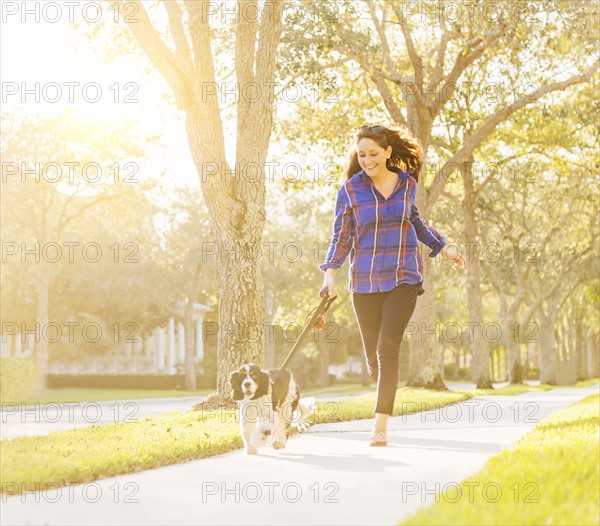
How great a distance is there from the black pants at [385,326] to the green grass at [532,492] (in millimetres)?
981

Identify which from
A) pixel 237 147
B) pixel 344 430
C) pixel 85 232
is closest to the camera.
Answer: pixel 344 430

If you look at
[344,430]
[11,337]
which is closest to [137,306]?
[11,337]

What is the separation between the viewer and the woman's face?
23.1 ft

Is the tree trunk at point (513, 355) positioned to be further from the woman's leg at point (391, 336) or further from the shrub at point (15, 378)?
the woman's leg at point (391, 336)

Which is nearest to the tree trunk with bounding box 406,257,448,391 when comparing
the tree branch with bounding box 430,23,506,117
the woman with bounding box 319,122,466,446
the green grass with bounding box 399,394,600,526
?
the tree branch with bounding box 430,23,506,117

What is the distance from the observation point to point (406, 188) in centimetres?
707

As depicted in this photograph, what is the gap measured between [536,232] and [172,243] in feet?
58.9

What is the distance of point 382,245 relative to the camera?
22.9ft

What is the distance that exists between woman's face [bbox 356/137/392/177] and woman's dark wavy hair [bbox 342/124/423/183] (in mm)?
40

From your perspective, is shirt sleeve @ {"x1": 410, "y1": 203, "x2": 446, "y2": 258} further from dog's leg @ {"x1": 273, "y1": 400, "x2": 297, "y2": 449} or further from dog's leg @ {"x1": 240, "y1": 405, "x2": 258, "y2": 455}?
A: dog's leg @ {"x1": 240, "y1": 405, "x2": 258, "y2": 455}

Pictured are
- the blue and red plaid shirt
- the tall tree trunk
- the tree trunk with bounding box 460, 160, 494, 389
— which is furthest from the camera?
the tall tree trunk

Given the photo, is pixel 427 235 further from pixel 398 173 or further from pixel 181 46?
pixel 181 46

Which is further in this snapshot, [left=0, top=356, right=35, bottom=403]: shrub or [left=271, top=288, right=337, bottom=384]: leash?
[left=0, top=356, right=35, bottom=403]: shrub

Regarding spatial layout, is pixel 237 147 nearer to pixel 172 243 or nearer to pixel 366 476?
pixel 366 476
